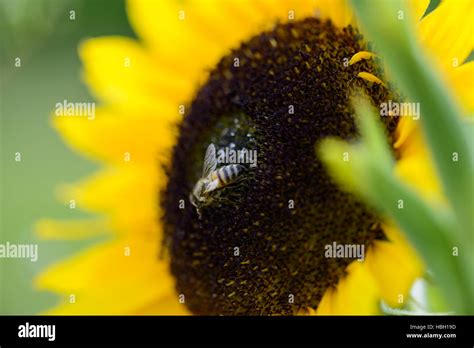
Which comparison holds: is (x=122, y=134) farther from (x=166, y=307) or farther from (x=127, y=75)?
(x=166, y=307)

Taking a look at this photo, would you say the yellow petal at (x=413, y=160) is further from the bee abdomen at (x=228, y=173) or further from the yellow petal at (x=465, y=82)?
the bee abdomen at (x=228, y=173)

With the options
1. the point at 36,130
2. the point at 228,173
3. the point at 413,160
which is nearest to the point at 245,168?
the point at 228,173

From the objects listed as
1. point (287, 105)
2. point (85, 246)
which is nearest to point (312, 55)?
point (287, 105)

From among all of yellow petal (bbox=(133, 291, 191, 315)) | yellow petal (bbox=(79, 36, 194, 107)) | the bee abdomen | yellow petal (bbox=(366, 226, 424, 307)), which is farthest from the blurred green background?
yellow petal (bbox=(366, 226, 424, 307))

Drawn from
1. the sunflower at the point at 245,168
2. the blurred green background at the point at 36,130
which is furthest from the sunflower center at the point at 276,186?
the blurred green background at the point at 36,130

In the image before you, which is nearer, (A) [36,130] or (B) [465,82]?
(B) [465,82]

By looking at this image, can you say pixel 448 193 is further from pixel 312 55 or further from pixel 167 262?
pixel 167 262

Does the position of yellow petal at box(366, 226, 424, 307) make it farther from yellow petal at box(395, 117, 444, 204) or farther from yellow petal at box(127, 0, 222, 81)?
yellow petal at box(127, 0, 222, 81)
